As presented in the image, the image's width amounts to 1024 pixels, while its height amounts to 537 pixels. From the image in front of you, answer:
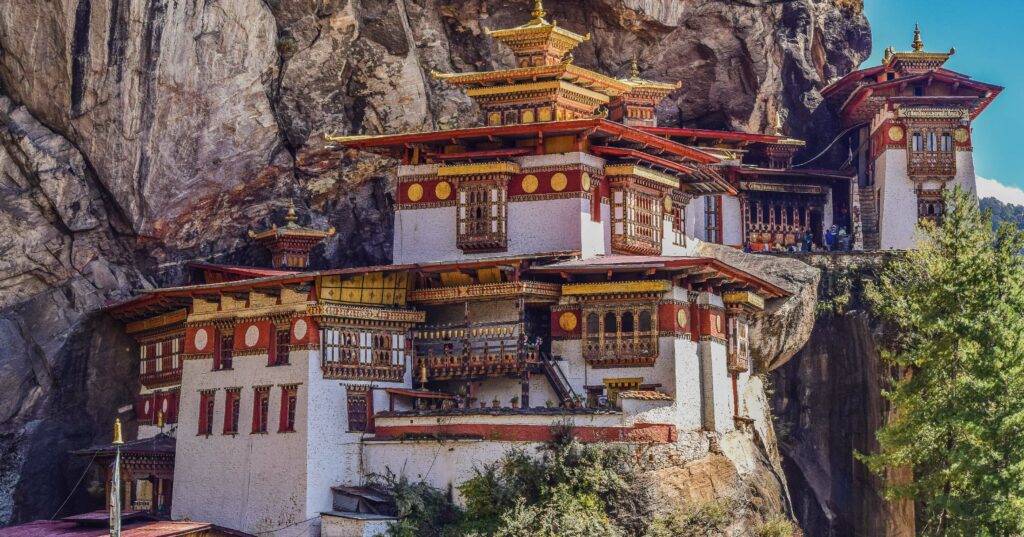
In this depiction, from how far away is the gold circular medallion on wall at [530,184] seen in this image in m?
54.6

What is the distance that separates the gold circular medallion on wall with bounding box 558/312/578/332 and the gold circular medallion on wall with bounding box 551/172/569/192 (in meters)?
4.98

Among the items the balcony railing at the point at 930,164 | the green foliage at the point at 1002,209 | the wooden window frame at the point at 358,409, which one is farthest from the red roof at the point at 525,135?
the green foliage at the point at 1002,209

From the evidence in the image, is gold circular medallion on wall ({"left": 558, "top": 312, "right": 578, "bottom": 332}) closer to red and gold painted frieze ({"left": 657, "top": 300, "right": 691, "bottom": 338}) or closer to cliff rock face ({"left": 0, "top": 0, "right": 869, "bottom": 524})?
red and gold painted frieze ({"left": 657, "top": 300, "right": 691, "bottom": 338})

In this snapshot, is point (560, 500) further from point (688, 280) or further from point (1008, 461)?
point (1008, 461)

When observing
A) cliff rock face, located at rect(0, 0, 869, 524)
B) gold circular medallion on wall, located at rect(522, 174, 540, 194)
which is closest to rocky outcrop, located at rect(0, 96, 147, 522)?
cliff rock face, located at rect(0, 0, 869, 524)

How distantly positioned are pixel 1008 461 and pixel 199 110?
28.5 metres

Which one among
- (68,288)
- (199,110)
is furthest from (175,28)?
(68,288)

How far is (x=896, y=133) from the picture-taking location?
69375mm

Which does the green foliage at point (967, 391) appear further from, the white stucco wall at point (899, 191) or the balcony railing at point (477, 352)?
the white stucco wall at point (899, 191)

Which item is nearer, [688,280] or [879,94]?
[688,280]

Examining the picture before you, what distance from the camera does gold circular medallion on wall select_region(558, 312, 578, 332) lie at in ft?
168

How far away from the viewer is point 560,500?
44875 mm

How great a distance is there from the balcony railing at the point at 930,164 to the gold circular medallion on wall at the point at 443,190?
2285cm

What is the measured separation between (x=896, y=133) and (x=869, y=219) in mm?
3816
